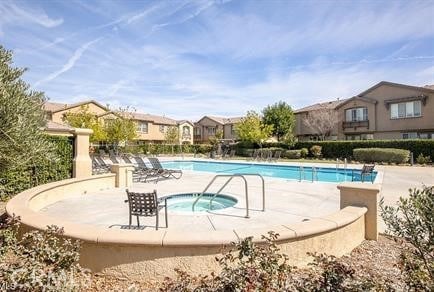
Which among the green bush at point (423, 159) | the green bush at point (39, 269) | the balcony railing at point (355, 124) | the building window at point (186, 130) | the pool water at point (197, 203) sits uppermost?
the building window at point (186, 130)

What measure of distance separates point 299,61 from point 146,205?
2462 centimetres

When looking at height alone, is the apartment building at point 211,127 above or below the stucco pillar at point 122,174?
above

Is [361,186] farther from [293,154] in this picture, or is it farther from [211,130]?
[211,130]

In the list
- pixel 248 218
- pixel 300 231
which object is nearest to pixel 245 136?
pixel 248 218

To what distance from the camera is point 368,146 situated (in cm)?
2884

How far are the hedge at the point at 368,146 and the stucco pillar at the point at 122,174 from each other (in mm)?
25225

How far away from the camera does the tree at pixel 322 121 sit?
137ft

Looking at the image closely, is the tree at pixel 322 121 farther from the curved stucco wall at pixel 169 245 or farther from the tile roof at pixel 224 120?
the curved stucco wall at pixel 169 245

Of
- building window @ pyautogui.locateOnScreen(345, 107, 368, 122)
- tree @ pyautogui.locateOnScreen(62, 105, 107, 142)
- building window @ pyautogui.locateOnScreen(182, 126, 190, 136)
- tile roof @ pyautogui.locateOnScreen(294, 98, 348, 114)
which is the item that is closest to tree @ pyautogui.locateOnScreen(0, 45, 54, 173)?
tree @ pyautogui.locateOnScreen(62, 105, 107, 142)

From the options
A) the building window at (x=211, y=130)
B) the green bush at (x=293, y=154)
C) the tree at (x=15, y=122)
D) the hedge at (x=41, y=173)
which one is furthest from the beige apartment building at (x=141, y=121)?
the tree at (x=15, y=122)

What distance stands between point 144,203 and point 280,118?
1591 inches

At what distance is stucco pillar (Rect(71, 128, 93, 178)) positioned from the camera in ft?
41.1

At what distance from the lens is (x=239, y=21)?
1395 cm

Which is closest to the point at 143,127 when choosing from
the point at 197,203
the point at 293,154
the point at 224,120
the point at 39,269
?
the point at 224,120
